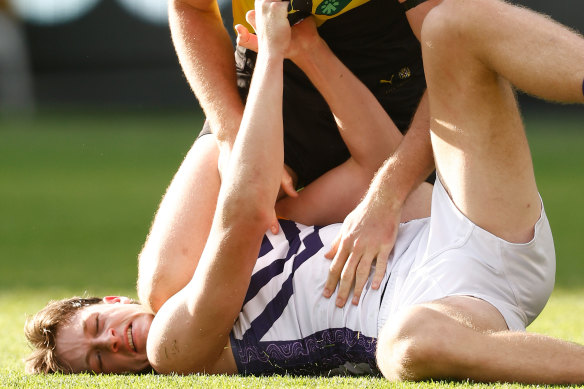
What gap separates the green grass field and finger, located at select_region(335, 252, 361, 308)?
21cm

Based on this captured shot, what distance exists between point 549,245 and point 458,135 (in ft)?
1.16

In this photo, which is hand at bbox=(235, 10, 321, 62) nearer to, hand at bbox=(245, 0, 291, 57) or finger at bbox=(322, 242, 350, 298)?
hand at bbox=(245, 0, 291, 57)

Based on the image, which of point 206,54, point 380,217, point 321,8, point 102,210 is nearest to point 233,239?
point 380,217

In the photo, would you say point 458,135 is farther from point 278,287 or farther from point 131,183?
point 131,183

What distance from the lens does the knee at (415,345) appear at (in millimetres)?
2082

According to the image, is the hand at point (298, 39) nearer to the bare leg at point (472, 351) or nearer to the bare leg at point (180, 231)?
the bare leg at point (180, 231)

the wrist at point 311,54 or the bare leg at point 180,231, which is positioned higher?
the wrist at point 311,54

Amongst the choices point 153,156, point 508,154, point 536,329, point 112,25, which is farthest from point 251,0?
point 112,25

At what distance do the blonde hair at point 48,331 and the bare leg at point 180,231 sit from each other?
214 millimetres

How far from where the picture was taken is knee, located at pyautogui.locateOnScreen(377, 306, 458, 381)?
2082 mm

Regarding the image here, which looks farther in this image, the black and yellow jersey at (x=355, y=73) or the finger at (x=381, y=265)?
the black and yellow jersey at (x=355, y=73)

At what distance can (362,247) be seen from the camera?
96.0 inches

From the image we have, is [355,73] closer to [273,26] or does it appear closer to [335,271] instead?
[273,26]

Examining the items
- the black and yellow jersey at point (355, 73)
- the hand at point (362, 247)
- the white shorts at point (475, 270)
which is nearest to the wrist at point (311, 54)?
the black and yellow jersey at point (355, 73)
